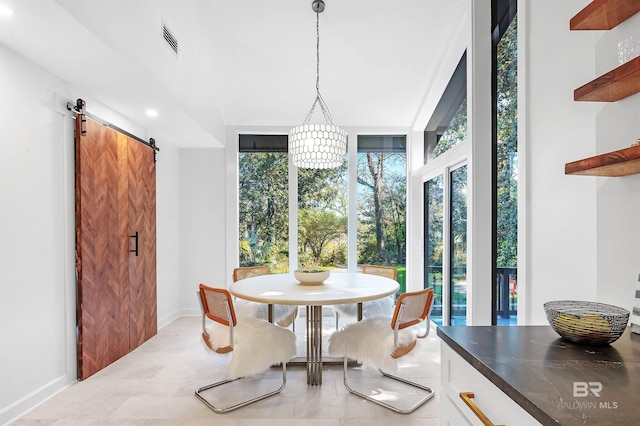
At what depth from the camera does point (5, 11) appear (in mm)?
1705

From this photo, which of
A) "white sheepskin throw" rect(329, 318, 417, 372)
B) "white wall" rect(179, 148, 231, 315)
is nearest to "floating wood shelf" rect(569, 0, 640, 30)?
"white sheepskin throw" rect(329, 318, 417, 372)

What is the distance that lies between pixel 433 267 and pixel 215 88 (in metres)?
3.20

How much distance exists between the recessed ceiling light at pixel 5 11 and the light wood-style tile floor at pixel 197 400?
7.45ft

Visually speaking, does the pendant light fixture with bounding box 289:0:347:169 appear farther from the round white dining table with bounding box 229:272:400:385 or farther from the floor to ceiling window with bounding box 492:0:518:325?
the floor to ceiling window with bounding box 492:0:518:325

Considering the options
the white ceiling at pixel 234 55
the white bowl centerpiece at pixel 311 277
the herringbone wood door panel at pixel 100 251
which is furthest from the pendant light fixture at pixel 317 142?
the herringbone wood door panel at pixel 100 251

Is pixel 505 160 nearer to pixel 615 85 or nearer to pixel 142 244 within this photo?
pixel 615 85

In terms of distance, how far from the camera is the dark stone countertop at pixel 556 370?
680mm

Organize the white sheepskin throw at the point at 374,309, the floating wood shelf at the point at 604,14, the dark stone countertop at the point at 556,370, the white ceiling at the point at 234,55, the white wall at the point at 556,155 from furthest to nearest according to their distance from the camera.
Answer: the white sheepskin throw at the point at 374,309, the white ceiling at the point at 234,55, the white wall at the point at 556,155, the floating wood shelf at the point at 604,14, the dark stone countertop at the point at 556,370

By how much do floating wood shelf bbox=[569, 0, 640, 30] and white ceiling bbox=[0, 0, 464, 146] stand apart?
178 cm

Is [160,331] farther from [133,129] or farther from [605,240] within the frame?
[605,240]

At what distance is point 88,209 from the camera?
280 cm

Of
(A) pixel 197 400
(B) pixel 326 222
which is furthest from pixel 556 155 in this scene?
(B) pixel 326 222

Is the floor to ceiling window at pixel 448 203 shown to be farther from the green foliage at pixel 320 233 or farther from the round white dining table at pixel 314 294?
the green foliage at pixel 320 233

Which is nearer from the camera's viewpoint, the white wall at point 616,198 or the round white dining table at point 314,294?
the white wall at point 616,198
